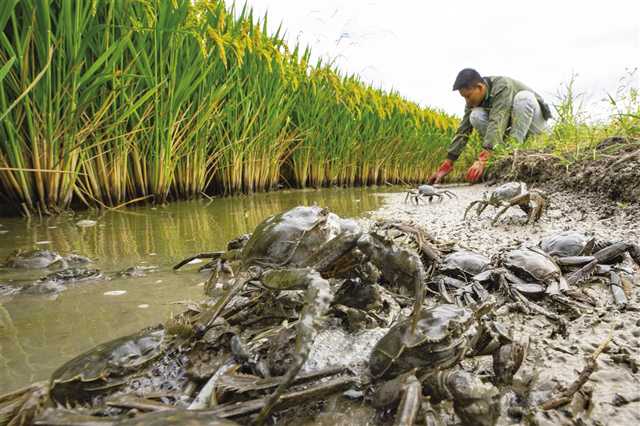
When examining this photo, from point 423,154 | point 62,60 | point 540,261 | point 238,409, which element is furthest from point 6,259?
point 423,154

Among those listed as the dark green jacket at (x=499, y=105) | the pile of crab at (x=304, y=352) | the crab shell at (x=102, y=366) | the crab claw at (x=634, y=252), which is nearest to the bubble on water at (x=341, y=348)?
the pile of crab at (x=304, y=352)

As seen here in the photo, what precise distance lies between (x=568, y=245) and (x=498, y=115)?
19.4ft

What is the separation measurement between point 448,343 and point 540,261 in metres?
0.90

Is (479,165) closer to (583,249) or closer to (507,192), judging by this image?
(507,192)

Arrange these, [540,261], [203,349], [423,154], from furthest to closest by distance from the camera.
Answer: [423,154]
[540,261]
[203,349]

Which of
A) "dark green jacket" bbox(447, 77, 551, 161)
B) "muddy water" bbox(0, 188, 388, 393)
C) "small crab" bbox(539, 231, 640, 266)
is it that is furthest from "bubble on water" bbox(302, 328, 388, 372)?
"dark green jacket" bbox(447, 77, 551, 161)

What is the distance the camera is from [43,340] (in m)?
1.08

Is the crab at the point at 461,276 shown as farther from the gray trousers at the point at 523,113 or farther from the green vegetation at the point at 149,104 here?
the gray trousers at the point at 523,113

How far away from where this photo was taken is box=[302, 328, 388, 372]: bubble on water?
915 mm

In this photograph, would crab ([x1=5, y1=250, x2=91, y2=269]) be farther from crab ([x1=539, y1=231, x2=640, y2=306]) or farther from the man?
the man

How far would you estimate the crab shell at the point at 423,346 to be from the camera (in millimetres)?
780

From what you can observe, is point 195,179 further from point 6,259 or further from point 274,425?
point 274,425

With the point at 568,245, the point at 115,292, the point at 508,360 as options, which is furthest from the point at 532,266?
the point at 115,292

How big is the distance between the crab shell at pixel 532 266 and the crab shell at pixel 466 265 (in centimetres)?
9
